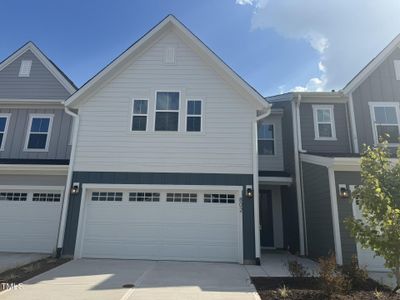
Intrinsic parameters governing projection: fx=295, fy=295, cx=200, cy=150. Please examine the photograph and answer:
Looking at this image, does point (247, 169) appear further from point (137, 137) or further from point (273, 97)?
point (273, 97)

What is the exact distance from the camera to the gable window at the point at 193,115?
34.5 feet

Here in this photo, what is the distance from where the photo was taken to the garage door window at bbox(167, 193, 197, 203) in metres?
10.0

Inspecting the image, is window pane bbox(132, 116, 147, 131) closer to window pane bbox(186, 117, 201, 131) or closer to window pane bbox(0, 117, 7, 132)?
window pane bbox(186, 117, 201, 131)

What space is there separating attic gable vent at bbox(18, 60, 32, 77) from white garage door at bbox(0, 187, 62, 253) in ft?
19.6

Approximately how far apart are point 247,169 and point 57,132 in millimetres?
8676

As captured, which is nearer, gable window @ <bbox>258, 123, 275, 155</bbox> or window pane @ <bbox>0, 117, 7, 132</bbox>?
window pane @ <bbox>0, 117, 7, 132</bbox>

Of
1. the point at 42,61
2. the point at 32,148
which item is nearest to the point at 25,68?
the point at 42,61

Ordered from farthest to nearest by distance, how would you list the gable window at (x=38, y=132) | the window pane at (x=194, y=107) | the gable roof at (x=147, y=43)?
the gable window at (x=38, y=132) < the window pane at (x=194, y=107) < the gable roof at (x=147, y=43)

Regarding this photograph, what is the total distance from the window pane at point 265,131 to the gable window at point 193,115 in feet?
14.7

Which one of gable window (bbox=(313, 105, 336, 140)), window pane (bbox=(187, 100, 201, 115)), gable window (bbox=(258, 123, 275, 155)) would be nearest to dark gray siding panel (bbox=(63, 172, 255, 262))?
window pane (bbox=(187, 100, 201, 115))

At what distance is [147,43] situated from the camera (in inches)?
439

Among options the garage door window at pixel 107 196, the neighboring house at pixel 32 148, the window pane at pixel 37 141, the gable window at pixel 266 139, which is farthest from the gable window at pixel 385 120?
the window pane at pixel 37 141

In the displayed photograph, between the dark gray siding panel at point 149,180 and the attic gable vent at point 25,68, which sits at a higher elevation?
the attic gable vent at point 25,68

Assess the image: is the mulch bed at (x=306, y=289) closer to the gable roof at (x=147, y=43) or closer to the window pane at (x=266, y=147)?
the gable roof at (x=147, y=43)
